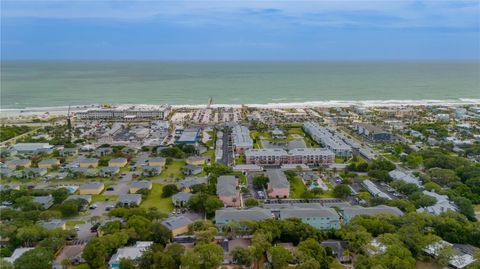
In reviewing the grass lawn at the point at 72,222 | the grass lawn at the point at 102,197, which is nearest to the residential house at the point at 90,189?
the grass lawn at the point at 102,197

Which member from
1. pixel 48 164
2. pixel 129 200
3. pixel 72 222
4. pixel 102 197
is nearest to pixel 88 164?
pixel 48 164

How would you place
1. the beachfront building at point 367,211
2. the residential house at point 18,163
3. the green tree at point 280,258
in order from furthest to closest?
1. the residential house at point 18,163
2. the beachfront building at point 367,211
3. the green tree at point 280,258

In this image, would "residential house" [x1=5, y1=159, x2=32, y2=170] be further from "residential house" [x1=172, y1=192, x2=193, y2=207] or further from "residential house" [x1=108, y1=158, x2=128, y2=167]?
"residential house" [x1=172, y1=192, x2=193, y2=207]

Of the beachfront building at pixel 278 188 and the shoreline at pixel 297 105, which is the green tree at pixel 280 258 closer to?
the beachfront building at pixel 278 188

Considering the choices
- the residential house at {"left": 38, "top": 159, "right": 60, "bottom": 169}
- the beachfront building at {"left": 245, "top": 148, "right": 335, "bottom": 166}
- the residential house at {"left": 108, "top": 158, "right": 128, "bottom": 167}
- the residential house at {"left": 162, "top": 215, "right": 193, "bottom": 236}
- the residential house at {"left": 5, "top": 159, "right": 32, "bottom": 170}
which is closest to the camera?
the residential house at {"left": 162, "top": 215, "right": 193, "bottom": 236}

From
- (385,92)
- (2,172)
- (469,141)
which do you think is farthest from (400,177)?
(385,92)

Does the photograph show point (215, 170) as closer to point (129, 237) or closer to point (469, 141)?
point (129, 237)

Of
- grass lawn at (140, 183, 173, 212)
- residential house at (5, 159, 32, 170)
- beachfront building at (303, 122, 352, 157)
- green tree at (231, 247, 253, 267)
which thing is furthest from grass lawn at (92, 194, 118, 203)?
beachfront building at (303, 122, 352, 157)
